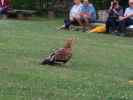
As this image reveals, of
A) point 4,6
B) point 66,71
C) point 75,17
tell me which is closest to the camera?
point 66,71

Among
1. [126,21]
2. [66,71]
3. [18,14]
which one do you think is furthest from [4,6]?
[66,71]

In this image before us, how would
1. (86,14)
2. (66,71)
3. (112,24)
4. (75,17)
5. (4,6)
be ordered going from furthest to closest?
(4,6) → (75,17) → (86,14) → (112,24) → (66,71)

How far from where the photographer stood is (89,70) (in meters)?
11.5

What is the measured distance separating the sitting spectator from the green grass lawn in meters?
4.71

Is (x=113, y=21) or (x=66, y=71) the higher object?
(x=66, y=71)

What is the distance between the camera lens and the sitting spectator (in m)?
23.2

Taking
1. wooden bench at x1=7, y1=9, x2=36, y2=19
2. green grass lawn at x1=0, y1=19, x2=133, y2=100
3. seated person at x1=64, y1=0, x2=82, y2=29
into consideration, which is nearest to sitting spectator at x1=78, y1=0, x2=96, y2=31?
seated person at x1=64, y1=0, x2=82, y2=29

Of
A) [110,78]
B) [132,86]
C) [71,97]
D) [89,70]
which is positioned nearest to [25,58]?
[89,70]

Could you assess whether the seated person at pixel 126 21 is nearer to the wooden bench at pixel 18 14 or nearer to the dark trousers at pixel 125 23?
the dark trousers at pixel 125 23

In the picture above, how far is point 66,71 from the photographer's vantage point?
11.1 metres

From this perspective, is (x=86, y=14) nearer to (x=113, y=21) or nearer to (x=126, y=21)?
(x=113, y=21)

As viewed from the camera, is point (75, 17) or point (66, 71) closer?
point (66, 71)

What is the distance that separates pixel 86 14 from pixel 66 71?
12333mm

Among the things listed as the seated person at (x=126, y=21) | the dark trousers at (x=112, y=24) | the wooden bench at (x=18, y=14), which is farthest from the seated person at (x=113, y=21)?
the wooden bench at (x=18, y=14)
